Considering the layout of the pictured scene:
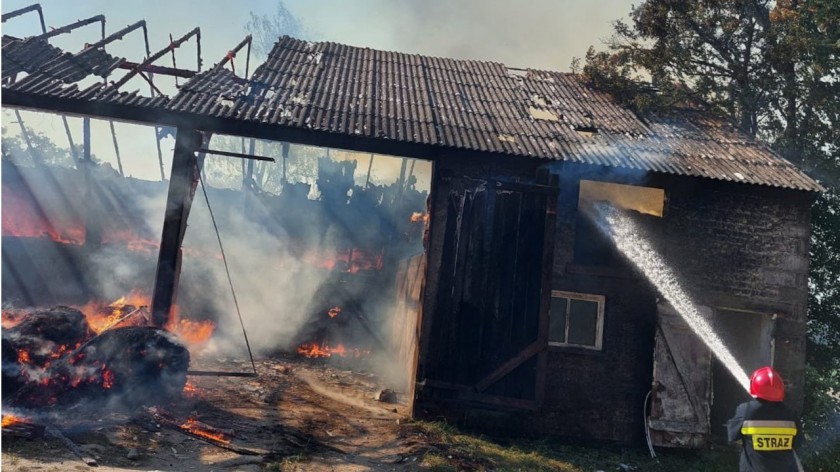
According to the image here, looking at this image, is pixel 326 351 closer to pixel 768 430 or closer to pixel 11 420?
pixel 11 420

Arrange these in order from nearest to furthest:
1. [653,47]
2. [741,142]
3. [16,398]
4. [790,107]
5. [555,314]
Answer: [16,398] < [555,314] < [741,142] < [790,107] < [653,47]

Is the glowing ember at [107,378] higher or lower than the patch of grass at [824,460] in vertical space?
higher

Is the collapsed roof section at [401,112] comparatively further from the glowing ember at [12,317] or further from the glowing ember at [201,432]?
the glowing ember at [201,432]

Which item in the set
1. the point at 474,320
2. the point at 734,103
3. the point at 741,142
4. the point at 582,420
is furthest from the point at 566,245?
the point at 734,103

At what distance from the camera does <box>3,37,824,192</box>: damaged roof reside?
341 inches

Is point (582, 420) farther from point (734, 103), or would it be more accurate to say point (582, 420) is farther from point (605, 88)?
point (734, 103)

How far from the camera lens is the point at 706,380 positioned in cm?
898

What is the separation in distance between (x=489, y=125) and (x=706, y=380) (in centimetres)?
604

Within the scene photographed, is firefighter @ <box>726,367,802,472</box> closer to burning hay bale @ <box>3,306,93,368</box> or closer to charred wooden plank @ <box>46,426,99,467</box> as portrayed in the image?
charred wooden plank @ <box>46,426,99,467</box>

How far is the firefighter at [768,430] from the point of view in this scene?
15.8ft

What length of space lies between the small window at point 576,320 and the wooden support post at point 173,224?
6578mm

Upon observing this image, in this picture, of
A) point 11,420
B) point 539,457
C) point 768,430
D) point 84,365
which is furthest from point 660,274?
point 11,420

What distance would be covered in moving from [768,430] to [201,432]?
667cm

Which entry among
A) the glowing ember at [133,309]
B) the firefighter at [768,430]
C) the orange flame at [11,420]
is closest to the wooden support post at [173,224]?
the orange flame at [11,420]
